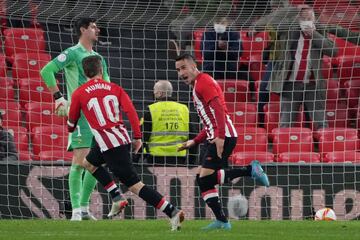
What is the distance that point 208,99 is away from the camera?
11.1 m

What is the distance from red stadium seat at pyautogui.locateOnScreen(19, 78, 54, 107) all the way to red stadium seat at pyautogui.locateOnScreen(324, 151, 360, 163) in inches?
148

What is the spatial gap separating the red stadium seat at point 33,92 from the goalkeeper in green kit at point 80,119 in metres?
3.31

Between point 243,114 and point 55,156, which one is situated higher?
point 243,114

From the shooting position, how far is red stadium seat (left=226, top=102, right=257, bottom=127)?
16.0 meters

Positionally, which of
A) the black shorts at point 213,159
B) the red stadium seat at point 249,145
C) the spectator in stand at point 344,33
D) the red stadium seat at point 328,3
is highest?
the red stadium seat at point 328,3

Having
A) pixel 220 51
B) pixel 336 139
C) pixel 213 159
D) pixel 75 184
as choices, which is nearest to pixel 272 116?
pixel 336 139

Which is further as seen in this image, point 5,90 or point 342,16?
point 5,90

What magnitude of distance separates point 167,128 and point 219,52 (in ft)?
6.73

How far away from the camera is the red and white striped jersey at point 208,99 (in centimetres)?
1108

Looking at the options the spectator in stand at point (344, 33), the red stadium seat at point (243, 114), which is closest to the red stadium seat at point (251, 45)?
the red stadium seat at point (243, 114)

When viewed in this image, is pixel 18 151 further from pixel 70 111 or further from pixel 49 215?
pixel 70 111

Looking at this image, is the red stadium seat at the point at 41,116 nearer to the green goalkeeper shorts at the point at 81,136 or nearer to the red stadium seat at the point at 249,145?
the red stadium seat at the point at 249,145

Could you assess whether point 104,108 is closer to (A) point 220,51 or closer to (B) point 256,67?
(A) point 220,51

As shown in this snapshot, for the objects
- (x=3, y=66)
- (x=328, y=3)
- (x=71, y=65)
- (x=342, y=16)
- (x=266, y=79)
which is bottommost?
(x=71, y=65)
